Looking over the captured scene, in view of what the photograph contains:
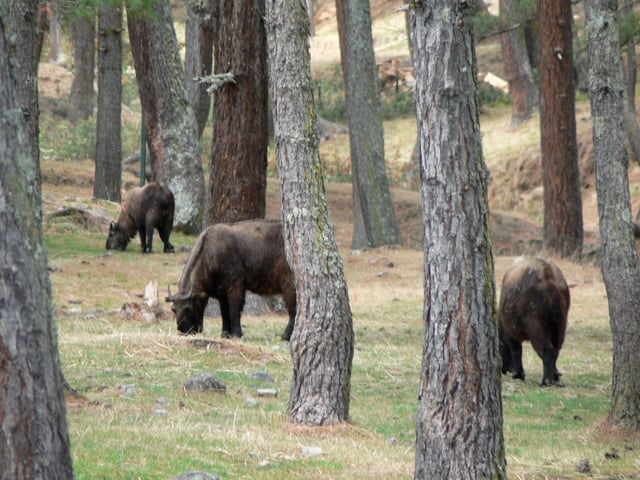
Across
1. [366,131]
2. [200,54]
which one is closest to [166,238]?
[366,131]

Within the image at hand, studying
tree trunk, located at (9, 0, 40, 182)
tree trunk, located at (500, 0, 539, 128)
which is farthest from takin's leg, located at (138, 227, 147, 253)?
tree trunk, located at (500, 0, 539, 128)

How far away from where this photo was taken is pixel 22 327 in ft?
12.3

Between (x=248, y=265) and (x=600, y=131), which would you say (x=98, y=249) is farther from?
(x=600, y=131)

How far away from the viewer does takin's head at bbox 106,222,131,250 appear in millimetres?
20969

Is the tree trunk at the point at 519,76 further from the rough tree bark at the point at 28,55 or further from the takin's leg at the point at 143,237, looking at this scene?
the rough tree bark at the point at 28,55

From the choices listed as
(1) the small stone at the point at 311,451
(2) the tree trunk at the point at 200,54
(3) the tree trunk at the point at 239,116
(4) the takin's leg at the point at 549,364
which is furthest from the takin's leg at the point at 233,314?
(2) the tree trunk at the point at 200,54

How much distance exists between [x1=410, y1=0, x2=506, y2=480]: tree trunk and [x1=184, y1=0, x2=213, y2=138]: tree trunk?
742 inches

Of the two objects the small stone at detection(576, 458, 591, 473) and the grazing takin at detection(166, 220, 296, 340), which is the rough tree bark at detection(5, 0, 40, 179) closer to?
the grazing takin at detection(166, 220, 296, 340)

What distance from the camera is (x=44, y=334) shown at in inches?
151

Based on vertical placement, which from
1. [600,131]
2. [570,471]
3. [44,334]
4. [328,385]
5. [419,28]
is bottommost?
[570,471]

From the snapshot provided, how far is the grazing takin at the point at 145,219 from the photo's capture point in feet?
68.8

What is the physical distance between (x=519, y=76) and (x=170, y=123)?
67.7 feet

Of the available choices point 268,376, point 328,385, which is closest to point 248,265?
point 268,376

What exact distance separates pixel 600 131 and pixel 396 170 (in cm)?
3282
